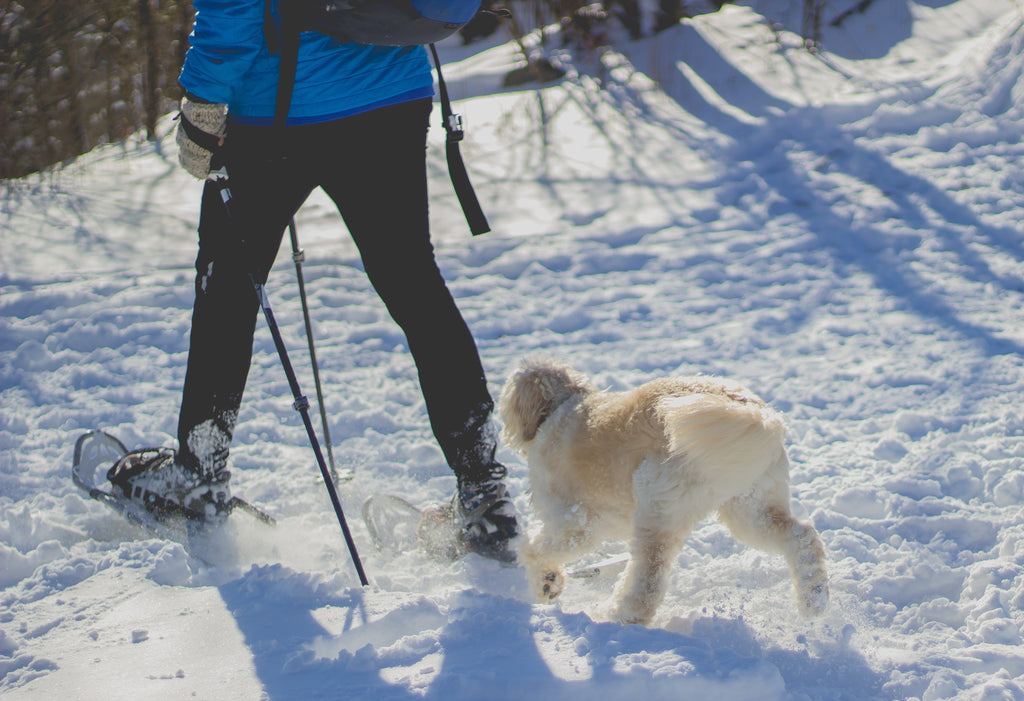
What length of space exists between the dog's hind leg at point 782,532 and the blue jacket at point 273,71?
155cm

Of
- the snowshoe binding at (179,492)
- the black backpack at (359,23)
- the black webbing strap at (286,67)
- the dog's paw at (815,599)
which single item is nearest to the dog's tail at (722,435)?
the dog's paw at (815,599)

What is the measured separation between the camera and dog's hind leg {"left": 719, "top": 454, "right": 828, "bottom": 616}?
7.98 feet

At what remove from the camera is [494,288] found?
5668 mm

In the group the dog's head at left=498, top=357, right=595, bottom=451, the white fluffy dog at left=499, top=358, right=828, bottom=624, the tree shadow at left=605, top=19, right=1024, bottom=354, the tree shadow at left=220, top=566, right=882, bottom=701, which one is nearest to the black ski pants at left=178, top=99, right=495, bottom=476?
the dog's head at left=498, top=357, right=595, bottom=451

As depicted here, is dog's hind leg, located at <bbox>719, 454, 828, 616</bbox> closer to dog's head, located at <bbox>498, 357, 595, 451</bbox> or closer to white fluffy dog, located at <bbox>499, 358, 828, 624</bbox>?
white fluffy dog, located at <bbox>499, 358, 828, 624</bbox>

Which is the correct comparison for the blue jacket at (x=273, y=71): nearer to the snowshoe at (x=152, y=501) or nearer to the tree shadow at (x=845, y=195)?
the snowshoe at (x=152, y=501)

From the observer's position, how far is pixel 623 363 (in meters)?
4.59

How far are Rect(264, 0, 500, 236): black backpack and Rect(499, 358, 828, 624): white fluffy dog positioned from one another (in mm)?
1147

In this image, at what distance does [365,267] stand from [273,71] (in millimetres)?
629

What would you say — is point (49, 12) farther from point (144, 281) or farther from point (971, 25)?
point (971, 25)

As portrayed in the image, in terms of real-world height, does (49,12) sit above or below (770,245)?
above

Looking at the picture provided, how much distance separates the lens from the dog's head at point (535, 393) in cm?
294

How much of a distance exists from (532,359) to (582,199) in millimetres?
4196

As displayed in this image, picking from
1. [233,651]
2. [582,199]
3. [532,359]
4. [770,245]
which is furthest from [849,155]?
→ [233,651]
